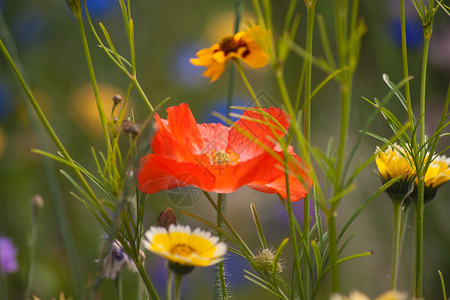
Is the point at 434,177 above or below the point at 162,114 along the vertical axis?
below

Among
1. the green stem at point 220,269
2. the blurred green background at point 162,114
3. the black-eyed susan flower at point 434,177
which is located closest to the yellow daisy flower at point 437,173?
the black-eyed susan flower at point 434,177

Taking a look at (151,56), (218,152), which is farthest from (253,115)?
(151,56)

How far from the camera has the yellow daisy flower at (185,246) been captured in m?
0.22

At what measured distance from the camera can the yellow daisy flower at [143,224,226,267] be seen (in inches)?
8.6

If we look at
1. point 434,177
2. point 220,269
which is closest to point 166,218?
point 220,269

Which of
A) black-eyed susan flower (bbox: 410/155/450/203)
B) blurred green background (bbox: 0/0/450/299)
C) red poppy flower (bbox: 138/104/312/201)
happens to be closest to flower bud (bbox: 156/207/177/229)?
red poppy flower (bbox: 138/104/312/201)

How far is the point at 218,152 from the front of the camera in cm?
32

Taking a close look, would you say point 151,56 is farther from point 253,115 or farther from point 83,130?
point 253,115

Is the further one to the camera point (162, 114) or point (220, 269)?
point (162, 114)

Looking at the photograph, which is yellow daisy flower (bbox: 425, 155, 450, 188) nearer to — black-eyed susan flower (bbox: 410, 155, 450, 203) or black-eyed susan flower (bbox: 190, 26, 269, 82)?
black-eyed susan flower (bbox: 410, 155, 450, 203)

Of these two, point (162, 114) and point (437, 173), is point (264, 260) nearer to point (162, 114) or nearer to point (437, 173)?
point (437, 173)

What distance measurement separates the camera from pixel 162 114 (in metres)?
1.06

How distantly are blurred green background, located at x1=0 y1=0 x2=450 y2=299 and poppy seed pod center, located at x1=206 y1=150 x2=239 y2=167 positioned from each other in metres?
0.55

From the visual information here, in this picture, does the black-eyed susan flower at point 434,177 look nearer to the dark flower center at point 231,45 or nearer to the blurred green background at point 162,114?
the dark flower center at point 231,45
